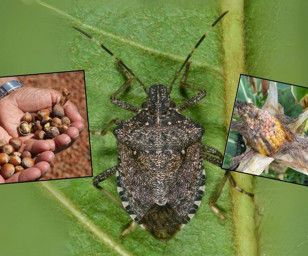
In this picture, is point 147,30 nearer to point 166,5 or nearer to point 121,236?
point 166,5

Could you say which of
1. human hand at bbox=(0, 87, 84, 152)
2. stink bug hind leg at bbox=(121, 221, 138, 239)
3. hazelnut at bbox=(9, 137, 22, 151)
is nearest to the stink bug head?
human hand at bbox=(0, 87, 84, 152)

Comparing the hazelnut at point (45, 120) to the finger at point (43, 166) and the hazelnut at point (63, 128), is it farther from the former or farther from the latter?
the finger at point (43, 166)

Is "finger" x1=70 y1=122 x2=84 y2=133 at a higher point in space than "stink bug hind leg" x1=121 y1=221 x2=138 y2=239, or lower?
higher

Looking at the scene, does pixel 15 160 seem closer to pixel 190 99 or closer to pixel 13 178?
pixel 13 178

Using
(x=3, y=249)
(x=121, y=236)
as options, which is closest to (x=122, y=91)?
(x=121, y=236)

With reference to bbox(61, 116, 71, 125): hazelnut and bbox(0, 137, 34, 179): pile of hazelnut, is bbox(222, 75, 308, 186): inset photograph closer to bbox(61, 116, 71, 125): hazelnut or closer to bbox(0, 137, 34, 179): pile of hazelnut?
bbox(61, 116, 71, 125): hazelnut

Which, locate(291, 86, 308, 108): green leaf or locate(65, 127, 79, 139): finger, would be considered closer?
locate(291, 86, 308, 108): green leaf
